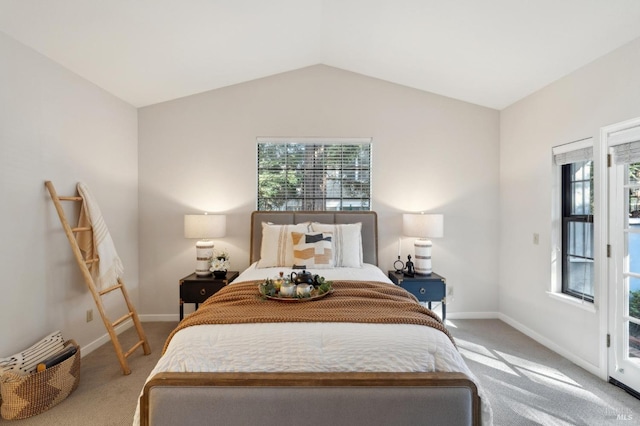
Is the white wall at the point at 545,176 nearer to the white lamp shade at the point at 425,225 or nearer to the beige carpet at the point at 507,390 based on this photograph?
the beige carpet at the point at 507,390

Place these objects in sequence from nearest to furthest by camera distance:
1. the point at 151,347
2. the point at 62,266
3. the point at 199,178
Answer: the point at 62,266, the point at 151,347, the point at 199,178

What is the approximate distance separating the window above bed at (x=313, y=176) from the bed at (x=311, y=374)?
2.19 metres

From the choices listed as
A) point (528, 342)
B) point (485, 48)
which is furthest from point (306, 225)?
point (528, 342)

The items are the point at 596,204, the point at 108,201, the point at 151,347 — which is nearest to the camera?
the point at 596,204

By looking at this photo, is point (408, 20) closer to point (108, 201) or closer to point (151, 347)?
point (108, 201)

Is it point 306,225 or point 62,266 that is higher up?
point 306,225

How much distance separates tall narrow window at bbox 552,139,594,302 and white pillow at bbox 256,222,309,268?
2.51 m

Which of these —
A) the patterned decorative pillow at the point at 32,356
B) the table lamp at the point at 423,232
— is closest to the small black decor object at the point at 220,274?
the patterned decorative pillow at the point at 32,356

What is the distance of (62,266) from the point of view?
2703 millimetres

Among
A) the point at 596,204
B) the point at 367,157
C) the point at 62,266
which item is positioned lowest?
the point at 62,266

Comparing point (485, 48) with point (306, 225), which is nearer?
point (485, 48)

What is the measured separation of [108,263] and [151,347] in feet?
3.06

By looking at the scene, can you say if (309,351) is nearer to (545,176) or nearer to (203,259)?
(203,259)

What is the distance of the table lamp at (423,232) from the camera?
336 centimetres
